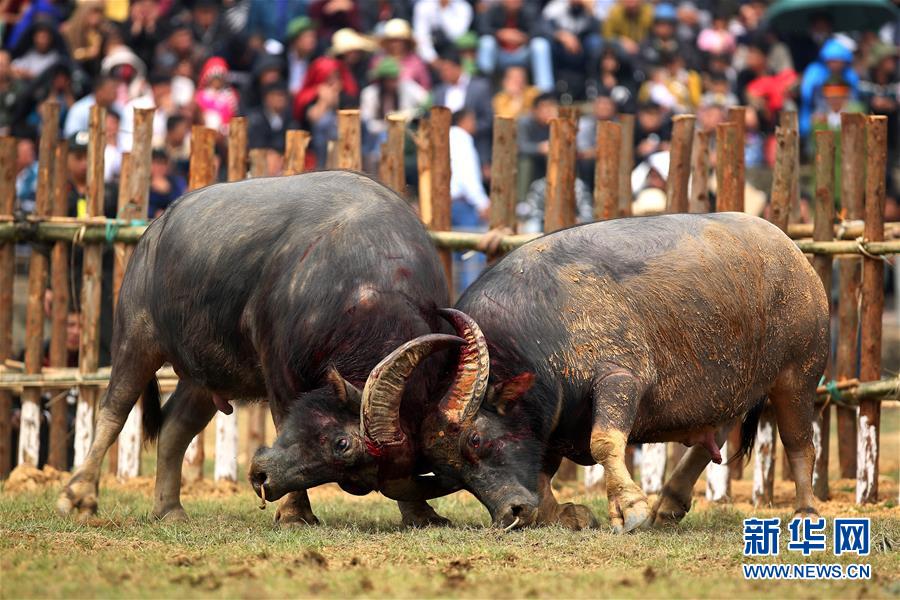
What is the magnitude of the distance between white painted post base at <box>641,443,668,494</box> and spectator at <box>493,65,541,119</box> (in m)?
7.53

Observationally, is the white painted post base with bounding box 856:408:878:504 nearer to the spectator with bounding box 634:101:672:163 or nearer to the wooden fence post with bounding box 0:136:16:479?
the wooden fence post with bounding box 0:136:16:479

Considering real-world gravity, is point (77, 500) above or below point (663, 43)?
below

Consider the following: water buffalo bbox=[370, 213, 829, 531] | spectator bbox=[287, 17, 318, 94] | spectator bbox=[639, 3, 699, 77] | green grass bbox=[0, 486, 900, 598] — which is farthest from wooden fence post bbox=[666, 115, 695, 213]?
spectator bbox=[287, 17, 318, 94]

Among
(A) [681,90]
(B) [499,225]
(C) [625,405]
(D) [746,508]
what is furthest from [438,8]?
(C) [625,405]

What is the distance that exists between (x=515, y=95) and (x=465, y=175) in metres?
2.40

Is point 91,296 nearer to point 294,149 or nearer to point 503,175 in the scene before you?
point 294,149

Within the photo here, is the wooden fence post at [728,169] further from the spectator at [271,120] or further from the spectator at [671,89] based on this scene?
the spectator at [271,120]

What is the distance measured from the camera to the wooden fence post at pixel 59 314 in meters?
10.9

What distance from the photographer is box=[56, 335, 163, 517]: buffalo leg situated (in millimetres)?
8500

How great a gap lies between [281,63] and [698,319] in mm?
10785

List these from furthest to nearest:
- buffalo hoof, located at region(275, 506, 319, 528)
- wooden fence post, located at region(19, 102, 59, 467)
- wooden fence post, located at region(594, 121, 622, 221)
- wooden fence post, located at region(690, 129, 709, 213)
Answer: wooden fence post, located at region(19, 102, 59, 467), wooden fence post, located at region(594, 121, 622, 221), wooden fence post, located at region(690, 129, 709, 213), buffalo hoof, located at region(275, 506, 319, 528)

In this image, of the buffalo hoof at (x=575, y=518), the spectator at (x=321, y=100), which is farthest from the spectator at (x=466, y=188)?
the buffalo hoof at (x=575, y=518)

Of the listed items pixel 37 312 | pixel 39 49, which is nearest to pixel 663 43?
pixel 39 49

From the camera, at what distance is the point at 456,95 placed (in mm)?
17531
